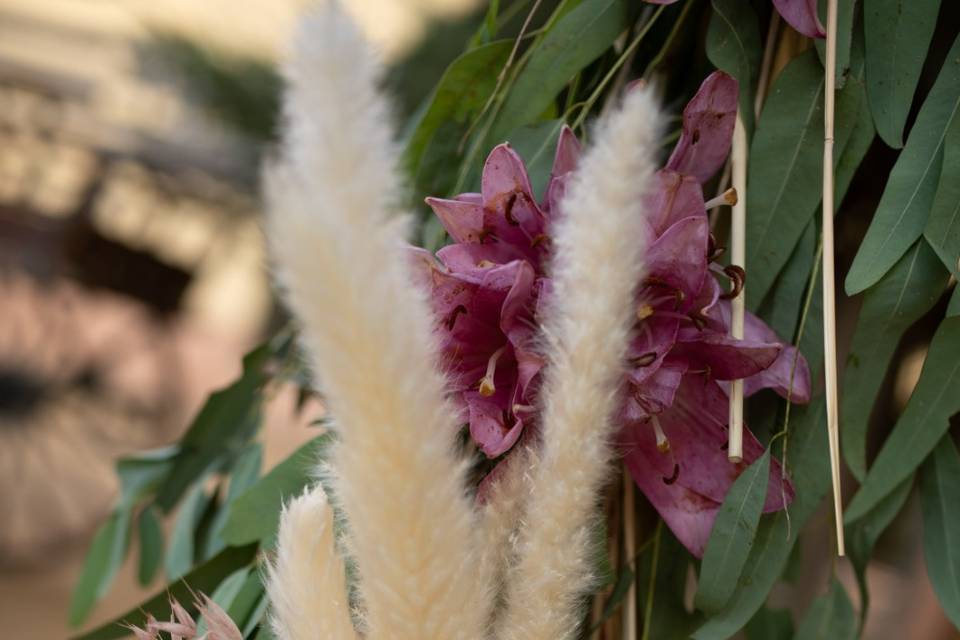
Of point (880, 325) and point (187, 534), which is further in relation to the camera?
point (187, 534)

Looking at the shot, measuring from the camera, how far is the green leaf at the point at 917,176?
9.3 inches

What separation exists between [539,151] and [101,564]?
30 centimetres

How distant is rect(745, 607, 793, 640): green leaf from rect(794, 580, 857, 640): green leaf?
0.01 metres

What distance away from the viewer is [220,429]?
43cm

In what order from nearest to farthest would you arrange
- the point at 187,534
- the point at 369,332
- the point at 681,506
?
the point at 369,332 < the point at 681,506 < the point at 187,534

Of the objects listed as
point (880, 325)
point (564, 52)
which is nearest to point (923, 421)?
point (880, 325)

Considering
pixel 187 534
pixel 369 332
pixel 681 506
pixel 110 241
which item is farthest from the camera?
pixel 110 241

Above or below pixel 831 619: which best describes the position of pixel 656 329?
above

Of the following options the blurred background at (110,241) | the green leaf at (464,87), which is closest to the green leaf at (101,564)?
the green leaf at (464,87)

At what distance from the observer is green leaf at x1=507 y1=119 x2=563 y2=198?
26 centimetres

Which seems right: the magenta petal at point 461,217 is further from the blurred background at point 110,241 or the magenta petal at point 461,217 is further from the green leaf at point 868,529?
the blurred background at point 110,241

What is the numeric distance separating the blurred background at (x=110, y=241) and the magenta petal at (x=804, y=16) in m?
0.99

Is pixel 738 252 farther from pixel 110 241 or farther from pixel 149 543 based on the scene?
pixel 110 241

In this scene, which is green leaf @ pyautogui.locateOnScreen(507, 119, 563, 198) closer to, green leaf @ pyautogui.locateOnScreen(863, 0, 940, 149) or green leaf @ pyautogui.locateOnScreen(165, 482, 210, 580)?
green leaf @ pyautogui.locateOnScreen(863, 0, 940, 149)
